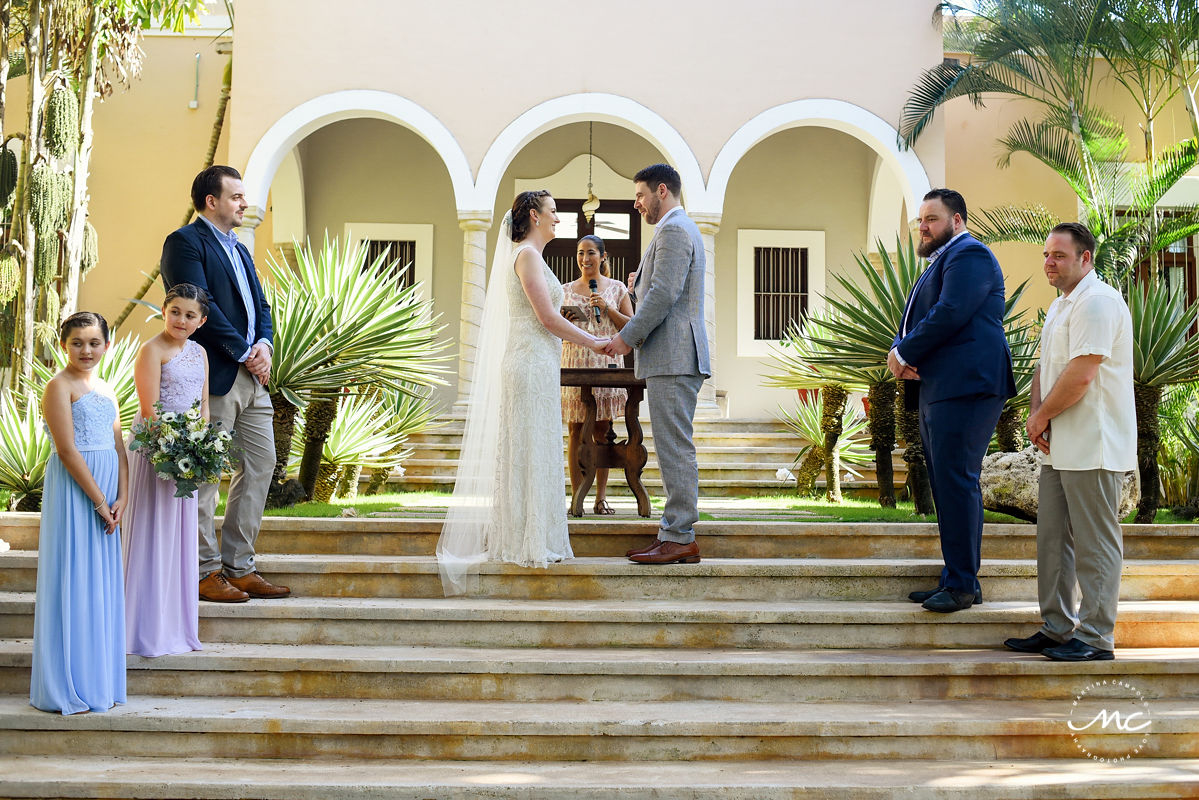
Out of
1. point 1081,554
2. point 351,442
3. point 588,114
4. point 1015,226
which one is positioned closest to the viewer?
point 1081,554

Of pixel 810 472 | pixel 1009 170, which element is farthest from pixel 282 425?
pixel 1009 170

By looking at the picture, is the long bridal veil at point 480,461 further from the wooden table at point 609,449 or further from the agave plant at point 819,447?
the agave plant at point 819,447

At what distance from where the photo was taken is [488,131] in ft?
36.2

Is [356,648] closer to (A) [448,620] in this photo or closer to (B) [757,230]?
(A) [448,620]

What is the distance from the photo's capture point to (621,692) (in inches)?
156

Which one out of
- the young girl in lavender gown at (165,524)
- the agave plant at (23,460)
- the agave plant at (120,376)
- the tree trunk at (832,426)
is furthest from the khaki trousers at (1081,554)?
the agave plant at (23,460)

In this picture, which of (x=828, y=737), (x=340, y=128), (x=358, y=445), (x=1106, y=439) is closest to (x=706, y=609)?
(x=828, y=737)

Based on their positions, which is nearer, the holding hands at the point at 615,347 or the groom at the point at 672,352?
the groom at the point at 672,352

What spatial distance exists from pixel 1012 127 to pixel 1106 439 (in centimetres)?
928

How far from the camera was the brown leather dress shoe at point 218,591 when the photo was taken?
4.43m

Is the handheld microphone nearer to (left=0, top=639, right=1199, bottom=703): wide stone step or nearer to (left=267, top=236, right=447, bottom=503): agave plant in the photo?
(left=267, top=236, right=447, bottom=503): agave plant

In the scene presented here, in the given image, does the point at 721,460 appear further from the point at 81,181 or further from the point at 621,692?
the point at 81,181

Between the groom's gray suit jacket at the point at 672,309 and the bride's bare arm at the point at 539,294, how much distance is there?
0.97 ft

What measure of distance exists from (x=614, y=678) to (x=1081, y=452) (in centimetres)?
210
